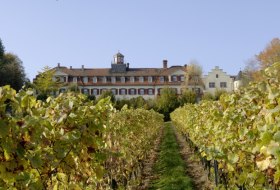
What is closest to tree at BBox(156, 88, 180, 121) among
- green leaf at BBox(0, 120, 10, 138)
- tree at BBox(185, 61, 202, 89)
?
tree at BBox(185, 61, 202, 89)

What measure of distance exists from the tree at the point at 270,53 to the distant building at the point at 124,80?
1484 centimetres

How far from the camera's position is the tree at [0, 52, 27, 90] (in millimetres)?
47031

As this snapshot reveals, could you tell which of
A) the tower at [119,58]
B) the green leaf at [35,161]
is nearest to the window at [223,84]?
the tower at [119,58]

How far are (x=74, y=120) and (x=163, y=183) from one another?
713 cm

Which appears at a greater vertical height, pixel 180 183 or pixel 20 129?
pixel 20 129

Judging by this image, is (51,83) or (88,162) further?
(51,83)

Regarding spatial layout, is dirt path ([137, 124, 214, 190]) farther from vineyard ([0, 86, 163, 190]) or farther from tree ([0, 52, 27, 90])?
tree ([0, 52, 27, 90])

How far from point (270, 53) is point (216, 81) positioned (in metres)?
13.2

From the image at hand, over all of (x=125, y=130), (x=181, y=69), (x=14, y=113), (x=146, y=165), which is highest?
(x=181, y=69)

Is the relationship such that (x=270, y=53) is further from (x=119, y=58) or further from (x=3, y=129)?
(x=3, y=129)

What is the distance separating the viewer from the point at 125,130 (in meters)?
8.52

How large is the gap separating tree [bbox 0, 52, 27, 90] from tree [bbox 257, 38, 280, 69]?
101 ft

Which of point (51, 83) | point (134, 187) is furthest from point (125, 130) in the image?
point (51, 83)

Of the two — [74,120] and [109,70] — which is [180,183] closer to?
[74,120]
